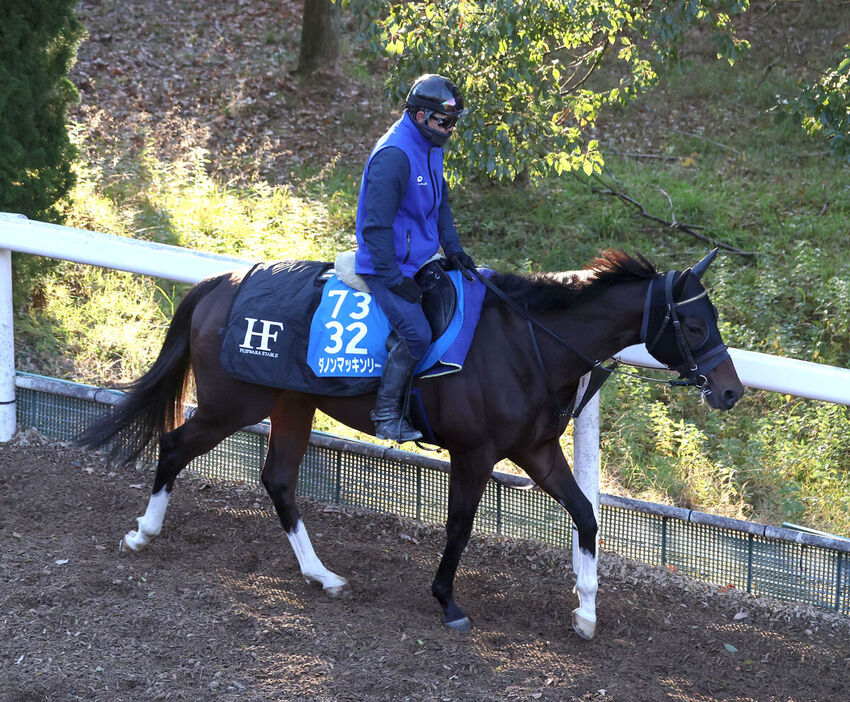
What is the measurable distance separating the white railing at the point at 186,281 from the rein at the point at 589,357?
0.19m

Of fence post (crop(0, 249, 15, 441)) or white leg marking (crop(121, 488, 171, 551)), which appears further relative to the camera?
fence post (crop(0, 249, 15, 441))

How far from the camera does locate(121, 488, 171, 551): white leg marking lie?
505cm

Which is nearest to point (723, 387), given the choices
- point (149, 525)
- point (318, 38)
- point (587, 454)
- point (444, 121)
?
point (587, 454)

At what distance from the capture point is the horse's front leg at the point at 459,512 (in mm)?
4605

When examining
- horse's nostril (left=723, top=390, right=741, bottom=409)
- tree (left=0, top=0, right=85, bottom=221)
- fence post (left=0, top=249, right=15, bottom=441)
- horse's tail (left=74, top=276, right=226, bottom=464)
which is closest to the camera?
horse's nostril (left=723, top=390, right=741, bottom=409)

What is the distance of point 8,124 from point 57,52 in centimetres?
77

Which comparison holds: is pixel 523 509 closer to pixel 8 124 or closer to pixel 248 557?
pixel 248 557

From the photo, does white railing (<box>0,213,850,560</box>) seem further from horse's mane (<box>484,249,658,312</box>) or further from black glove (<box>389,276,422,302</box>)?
black glove (<box>389,276,422,302</box>)

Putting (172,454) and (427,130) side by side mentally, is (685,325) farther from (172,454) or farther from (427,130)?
(172,454)

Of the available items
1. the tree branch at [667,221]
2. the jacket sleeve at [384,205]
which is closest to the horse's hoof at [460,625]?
the jacket sleeve at [384,205]

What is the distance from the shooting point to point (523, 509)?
5.37 metres

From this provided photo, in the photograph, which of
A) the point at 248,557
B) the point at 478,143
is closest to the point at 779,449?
the point at 478,143

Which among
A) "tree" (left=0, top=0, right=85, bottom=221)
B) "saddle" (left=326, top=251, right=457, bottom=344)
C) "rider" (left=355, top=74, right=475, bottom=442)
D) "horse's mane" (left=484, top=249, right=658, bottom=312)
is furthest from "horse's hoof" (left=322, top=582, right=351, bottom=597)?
"tree" (left=0, top=0, right=85, bottom=221)

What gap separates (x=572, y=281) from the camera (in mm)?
4562
